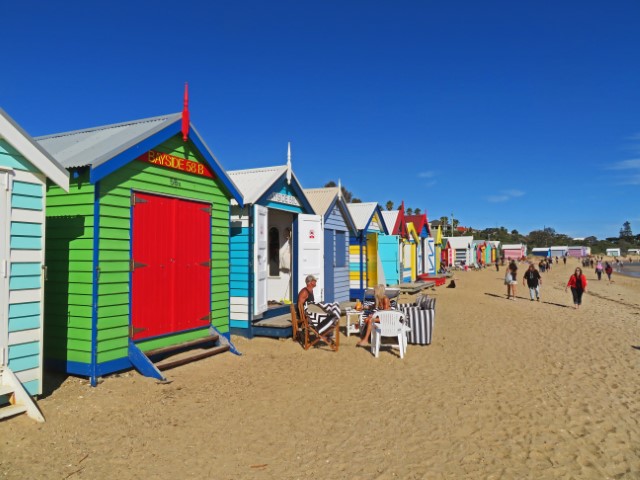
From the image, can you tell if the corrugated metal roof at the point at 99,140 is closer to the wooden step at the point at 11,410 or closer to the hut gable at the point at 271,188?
the hut gable at the point at 271,188

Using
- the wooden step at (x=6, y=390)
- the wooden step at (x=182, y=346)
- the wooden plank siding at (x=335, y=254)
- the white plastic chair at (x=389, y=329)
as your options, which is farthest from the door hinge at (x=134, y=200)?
the wooden plank siding at (x=335, y=254)

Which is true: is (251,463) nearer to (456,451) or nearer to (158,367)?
(456,451)

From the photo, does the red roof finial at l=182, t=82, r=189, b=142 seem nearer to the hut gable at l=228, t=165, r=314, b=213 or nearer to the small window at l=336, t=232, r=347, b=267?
the hut gable at l=228, t=165, r=314, b=213

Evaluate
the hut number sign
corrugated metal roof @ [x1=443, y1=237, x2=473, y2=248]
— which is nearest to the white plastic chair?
the hut number sign

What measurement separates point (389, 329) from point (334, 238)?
5315mm

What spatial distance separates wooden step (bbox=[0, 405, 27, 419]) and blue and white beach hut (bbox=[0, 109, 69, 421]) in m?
0.01

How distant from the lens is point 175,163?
24.3ft

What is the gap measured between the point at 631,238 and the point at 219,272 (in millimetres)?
194407

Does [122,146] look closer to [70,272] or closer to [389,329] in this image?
[70,272]

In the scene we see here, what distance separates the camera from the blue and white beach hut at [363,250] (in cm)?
1595

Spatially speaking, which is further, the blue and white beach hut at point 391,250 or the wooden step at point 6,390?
the blue and white beach hut at point 391,250

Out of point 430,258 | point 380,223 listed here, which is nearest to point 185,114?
point 380,223

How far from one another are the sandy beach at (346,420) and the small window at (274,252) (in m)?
4.67

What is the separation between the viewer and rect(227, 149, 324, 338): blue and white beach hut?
949 centimetres
